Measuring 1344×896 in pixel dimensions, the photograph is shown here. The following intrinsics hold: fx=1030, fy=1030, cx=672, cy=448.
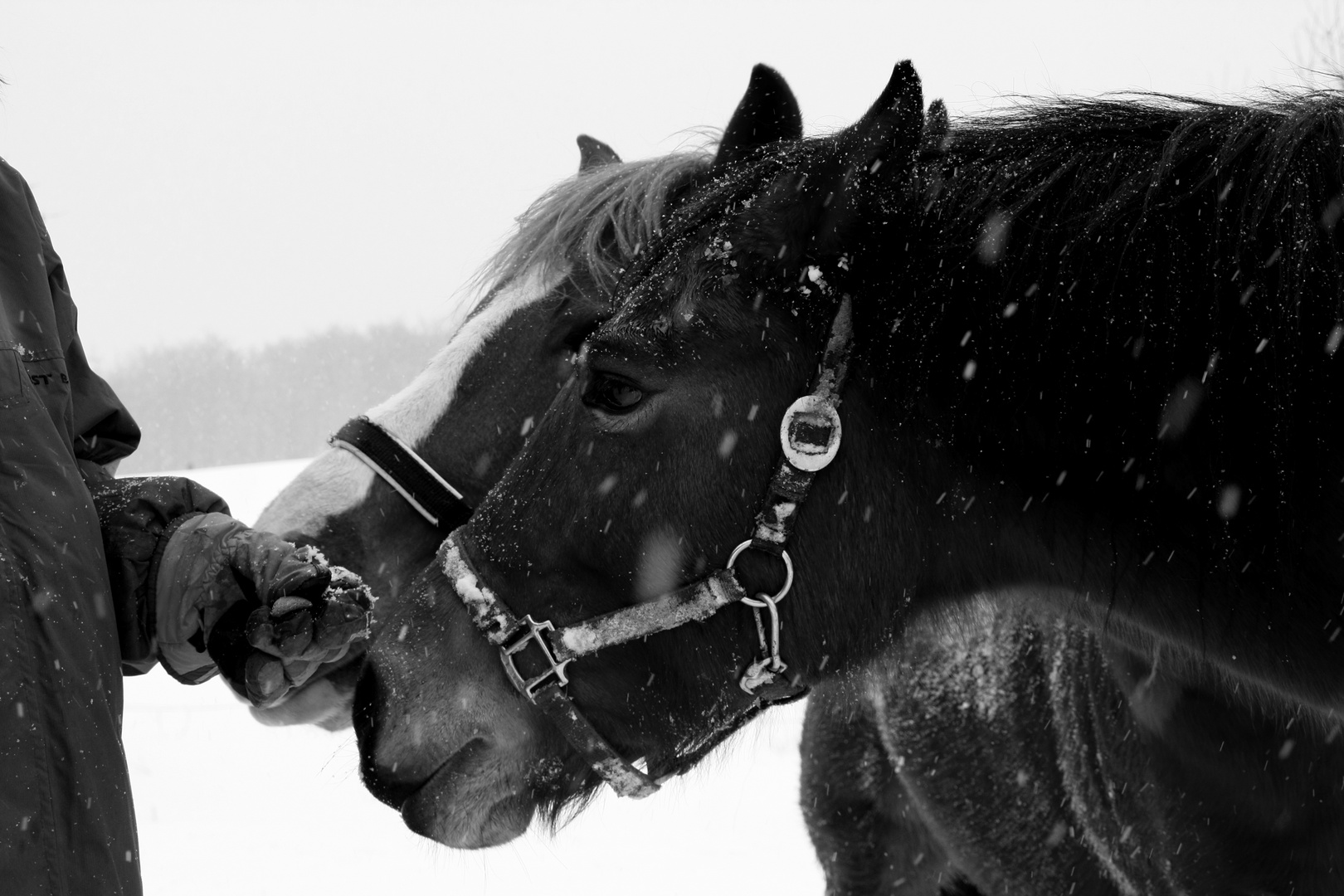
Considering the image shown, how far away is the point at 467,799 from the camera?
6.54 ft

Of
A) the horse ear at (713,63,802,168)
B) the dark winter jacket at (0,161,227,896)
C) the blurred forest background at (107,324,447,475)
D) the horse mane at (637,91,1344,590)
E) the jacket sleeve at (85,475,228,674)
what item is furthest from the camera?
the blurred forest background at (107,324,447,475)

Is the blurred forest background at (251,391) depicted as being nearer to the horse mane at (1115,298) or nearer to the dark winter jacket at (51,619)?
the dark winter jacket at (51,619)

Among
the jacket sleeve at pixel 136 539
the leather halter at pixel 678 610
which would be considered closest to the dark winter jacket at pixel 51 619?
the jacket sleeve at pixel 136 539

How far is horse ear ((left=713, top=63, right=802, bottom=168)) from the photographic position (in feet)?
8.12

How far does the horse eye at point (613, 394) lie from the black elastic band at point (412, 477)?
1144 millimetres

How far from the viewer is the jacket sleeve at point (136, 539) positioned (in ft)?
6.25

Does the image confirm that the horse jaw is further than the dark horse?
Yes

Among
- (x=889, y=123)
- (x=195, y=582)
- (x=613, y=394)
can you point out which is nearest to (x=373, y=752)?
(x=195, y=582)

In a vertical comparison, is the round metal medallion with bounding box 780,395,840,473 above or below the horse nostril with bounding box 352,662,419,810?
above

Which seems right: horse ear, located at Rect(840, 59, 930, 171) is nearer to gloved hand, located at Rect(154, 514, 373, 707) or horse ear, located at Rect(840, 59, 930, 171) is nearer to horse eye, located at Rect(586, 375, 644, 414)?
horse eye, located at Rect(586, 375, 644, 414)

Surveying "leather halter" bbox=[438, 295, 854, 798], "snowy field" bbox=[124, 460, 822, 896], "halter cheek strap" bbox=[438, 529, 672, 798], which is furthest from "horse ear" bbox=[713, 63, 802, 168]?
"snowy field" bbox=[124, 460, 822, 896]

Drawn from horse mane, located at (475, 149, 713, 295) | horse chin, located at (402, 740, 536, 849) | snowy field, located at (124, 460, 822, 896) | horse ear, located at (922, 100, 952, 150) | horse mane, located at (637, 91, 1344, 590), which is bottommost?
snowy field, located at (124, 460, 822, 896)

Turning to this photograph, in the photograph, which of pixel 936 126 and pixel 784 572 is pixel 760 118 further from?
pixel 784 572

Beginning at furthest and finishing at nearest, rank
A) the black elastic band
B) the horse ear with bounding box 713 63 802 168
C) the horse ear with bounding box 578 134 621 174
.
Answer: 1. the horse ear with bounding box 578 134 621 174
2. the black elastic band
3. the horse ear with bounding box 713 63 802 168
